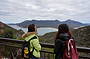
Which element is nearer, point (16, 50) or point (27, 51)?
point (27, 51)

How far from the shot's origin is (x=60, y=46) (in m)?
3.95

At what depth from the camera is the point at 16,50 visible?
605 cm

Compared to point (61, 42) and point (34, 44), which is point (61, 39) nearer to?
point (61, 42)

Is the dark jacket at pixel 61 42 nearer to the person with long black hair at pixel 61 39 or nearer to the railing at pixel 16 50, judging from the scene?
the person with long black hair at pixel 61 39

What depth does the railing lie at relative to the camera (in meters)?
4.51

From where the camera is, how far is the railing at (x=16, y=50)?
451cm

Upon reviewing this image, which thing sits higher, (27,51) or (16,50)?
(27,51)

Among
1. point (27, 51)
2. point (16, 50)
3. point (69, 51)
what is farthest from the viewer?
point (16, 50)

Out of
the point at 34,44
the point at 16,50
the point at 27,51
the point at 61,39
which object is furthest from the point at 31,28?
the point at 16,50

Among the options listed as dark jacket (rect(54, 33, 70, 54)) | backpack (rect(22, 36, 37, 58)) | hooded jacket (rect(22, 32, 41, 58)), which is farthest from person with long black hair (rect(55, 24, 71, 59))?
backpack (rect(22, 36, 37, 58))

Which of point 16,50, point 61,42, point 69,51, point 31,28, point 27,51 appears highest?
point 31,28

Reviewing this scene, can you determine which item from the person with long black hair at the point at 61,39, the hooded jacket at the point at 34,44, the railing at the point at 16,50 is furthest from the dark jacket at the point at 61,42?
the hooded jacket at the point at 34,44

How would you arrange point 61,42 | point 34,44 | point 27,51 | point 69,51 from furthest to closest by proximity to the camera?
point 27,51
point 34,44
point 69,51
point 61,42

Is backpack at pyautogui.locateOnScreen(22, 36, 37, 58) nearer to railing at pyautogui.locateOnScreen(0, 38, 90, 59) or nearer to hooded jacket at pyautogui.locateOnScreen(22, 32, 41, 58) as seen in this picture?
hooded jacket at pyautogui.locateOnScreen(22, 32, 41, 58)
